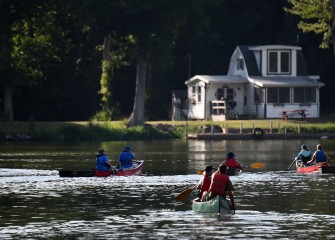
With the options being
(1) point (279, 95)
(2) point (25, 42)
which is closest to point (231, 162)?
Result: (2) point (25, 42)

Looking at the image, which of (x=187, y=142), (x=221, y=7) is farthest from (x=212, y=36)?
(x=187, y=142)

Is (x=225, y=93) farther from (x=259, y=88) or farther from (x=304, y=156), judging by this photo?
(x=304, y=156)

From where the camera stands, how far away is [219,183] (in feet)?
132

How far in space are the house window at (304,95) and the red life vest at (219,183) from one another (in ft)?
238

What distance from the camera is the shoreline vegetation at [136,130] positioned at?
97.4 meters

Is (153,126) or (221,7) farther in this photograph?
(221,7)

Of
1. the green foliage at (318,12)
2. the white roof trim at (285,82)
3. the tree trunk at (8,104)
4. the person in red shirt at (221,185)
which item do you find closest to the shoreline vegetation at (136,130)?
the tree trunk at (8,104)

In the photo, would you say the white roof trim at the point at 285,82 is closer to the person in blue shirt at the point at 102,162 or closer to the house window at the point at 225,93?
the house window at the point at 225,93

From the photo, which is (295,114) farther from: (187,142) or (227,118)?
(187,142)

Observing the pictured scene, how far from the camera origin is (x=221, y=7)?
122 meters

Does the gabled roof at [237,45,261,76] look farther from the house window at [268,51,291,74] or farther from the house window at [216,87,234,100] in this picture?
the house window at [216,87,234,100]

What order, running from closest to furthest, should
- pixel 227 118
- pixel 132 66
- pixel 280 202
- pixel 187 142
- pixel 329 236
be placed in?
pixel 329 236 < pixel 280 202 < pixel 187 142 < pixel 227 118 < pixel 132 66

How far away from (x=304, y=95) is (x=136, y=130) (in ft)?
68.4

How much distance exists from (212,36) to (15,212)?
78882 millimetres
